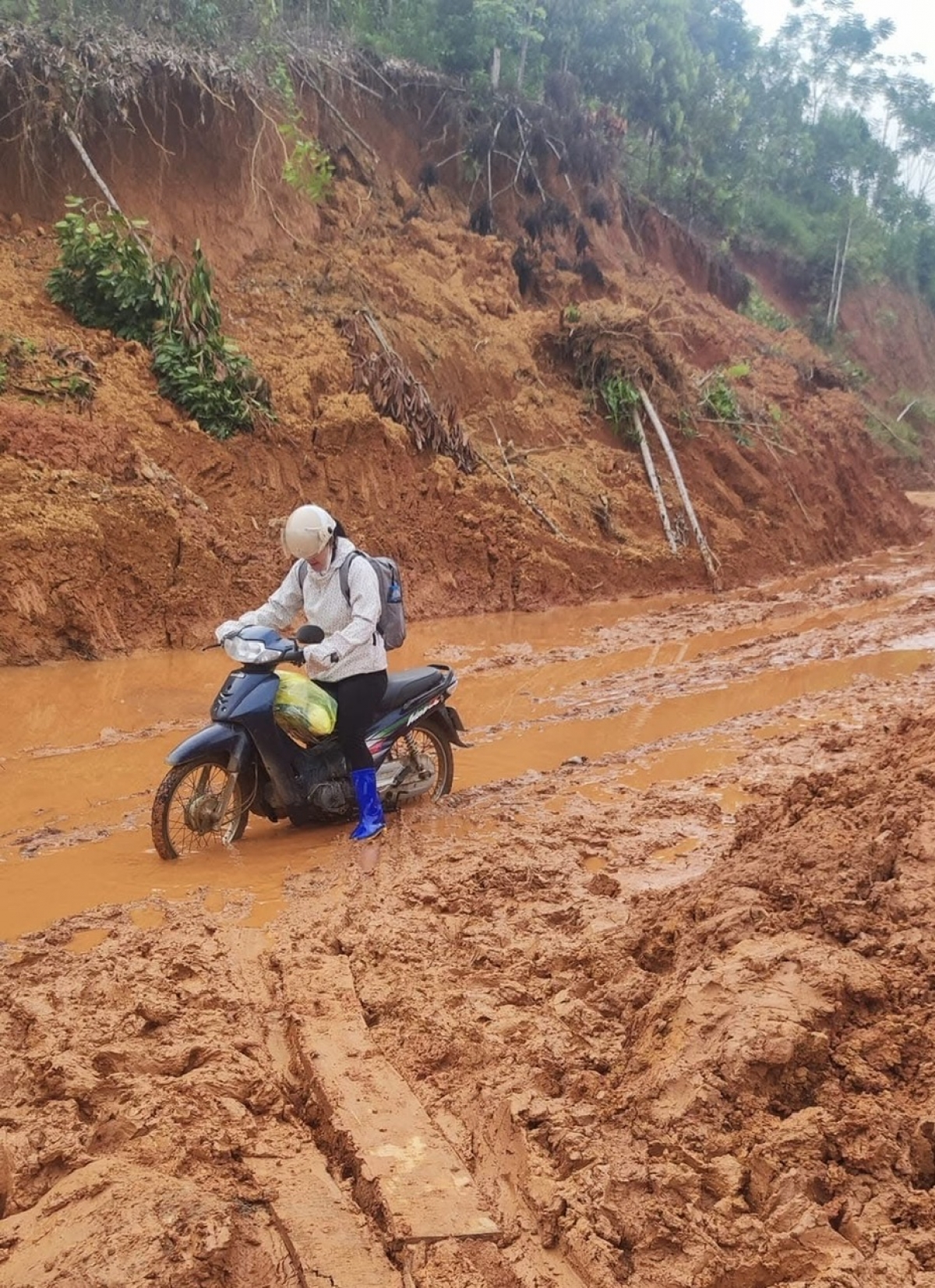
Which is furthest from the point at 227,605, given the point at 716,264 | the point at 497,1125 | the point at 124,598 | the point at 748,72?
the point at 748,72

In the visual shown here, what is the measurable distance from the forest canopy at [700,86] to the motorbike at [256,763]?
1080 centimetres

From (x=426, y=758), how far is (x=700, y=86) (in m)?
30.2

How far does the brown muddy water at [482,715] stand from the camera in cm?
502

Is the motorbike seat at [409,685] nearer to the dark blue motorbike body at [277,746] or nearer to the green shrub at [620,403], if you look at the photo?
the dark blue motorbike body at [277,746]

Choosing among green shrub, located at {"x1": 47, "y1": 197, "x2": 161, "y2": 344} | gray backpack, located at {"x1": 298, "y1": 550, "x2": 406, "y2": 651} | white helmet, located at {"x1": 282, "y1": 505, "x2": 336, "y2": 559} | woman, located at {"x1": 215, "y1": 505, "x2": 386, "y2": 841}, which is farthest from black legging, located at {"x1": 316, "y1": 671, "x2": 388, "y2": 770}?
green shrub, located at {"x1": 47, "y1": 197, "x2": 161, "y2": 344}

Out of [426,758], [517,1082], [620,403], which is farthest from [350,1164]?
[620,403]

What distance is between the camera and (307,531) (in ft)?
17.3

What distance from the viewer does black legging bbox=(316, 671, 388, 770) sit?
5.62 metres

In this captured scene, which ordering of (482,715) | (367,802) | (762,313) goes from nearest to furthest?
1. (367,802)
2. (482,715)
3. (762,313)

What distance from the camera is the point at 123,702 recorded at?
7.93 m

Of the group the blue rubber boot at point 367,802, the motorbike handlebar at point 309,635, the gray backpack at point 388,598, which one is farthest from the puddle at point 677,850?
the motorbike handlebar at point 309,635

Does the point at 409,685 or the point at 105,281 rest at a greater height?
the point at 105,281

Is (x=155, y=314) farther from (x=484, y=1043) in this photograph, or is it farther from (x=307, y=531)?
(x=484, y=1043)

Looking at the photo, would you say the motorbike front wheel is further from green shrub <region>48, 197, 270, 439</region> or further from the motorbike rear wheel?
green shrub <region>48, 197, 270, 439</region>
